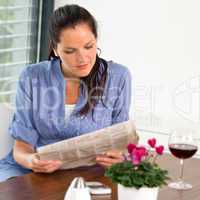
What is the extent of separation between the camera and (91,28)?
2283 millimetres

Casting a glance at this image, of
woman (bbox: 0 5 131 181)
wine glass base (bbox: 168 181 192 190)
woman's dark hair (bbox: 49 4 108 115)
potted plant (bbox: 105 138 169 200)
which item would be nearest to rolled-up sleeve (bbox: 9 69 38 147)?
woman (bbox: 0 5 131 181)

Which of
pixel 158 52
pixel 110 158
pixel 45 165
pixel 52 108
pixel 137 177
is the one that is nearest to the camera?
pixel 137 177

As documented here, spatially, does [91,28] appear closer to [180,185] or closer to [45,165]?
[45,165]

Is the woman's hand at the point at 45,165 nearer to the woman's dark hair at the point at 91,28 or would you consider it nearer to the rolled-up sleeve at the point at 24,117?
the rolled-up sleeve at the point at 24,117

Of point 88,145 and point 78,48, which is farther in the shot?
point 78,48

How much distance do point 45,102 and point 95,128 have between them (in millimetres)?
254

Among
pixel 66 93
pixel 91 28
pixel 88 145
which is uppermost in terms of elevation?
pixel 91 28

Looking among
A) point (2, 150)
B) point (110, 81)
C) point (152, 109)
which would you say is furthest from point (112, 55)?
point (2, 150)

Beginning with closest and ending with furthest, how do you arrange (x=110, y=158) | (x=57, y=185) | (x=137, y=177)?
(x=137, y=177) < (x=57, y=185) < (x=110, y=158)

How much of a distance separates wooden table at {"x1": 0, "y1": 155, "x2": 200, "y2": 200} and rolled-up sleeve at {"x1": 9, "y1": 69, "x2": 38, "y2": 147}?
403mm

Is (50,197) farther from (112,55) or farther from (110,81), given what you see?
(112,55)

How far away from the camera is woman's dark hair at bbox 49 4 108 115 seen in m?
2.26

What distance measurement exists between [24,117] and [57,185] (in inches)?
24.2

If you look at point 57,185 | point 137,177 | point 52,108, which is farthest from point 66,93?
point 137,177
